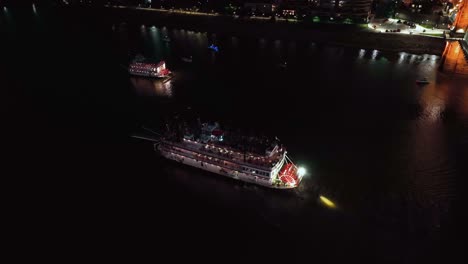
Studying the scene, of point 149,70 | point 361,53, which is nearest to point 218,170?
point 149,70

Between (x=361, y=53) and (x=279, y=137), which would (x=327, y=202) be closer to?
(x=279, y=137)

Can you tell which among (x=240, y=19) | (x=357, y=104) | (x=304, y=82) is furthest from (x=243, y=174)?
(x=240, y=19)

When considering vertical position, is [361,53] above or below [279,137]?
above

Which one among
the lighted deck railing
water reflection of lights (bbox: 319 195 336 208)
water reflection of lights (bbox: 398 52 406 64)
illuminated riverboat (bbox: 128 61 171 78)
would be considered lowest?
water reflection of lights (bbox: 319 195 336 208)

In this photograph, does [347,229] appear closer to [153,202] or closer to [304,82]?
[153,202]

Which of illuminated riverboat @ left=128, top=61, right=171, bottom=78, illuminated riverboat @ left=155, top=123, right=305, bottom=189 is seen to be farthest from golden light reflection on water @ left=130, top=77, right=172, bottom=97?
illuminated riverboat @ left=155, top=123, right=305, bottom=189

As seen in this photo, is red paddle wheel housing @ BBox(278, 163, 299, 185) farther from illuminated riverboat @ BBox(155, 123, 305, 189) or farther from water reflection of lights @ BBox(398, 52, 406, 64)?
water reflection of lights @ BBox(398, 52, 406, 64)
